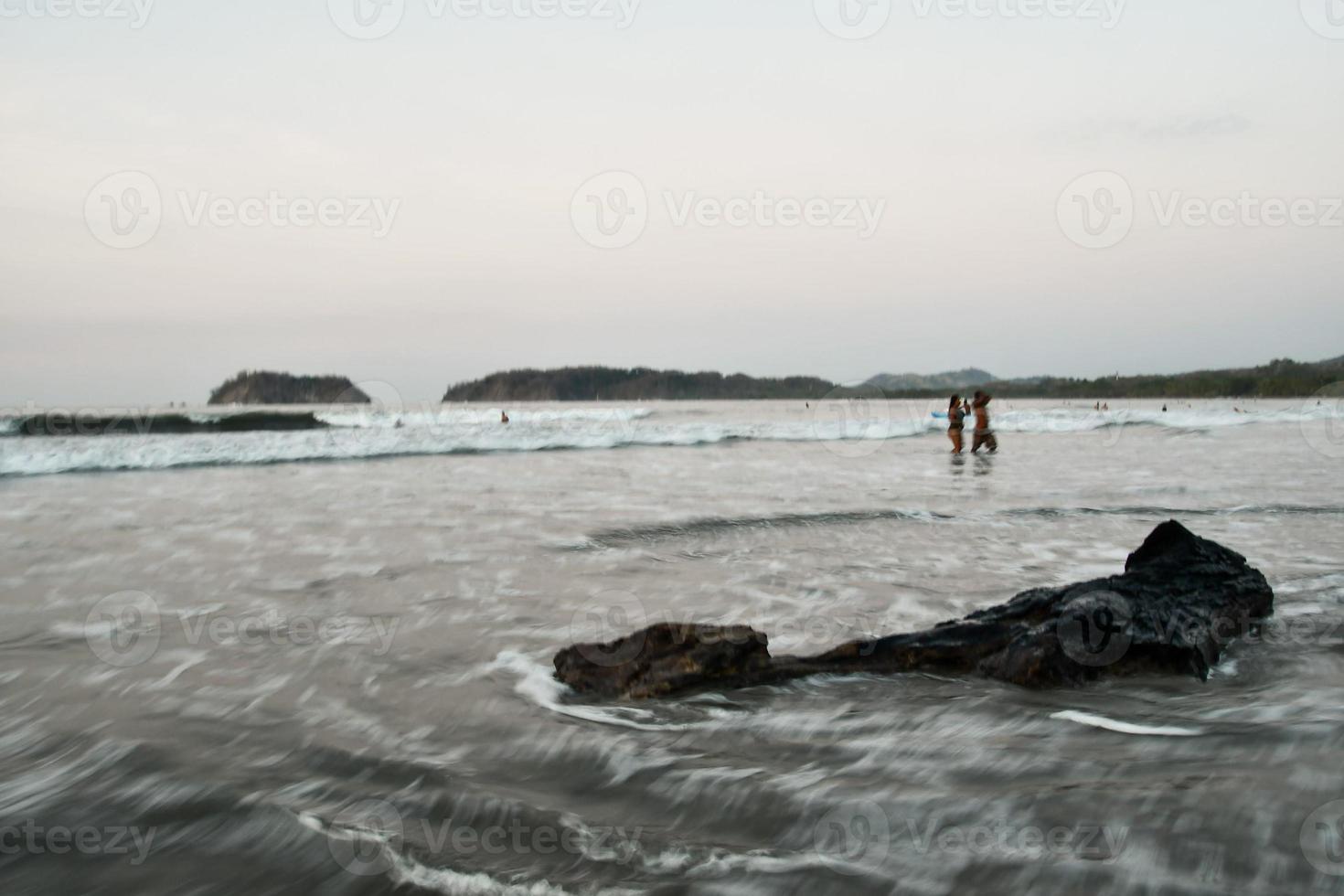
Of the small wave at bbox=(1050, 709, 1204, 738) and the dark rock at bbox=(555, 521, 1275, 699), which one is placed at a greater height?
the dark rock at bbox=(555, 521, 1275, 699)

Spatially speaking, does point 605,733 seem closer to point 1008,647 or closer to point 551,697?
point 551,697

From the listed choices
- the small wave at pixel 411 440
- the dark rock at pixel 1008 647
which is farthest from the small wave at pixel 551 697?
the small wave at pixel 411 440

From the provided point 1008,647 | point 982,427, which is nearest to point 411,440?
point 982,427

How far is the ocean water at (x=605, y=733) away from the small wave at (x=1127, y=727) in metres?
0.02

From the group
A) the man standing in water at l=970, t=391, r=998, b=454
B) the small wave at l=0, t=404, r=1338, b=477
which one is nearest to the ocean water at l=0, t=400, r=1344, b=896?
the small wave at l=0, t=404, r=1338, b=477

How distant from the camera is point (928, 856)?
8.34ft

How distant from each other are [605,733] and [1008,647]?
220cm

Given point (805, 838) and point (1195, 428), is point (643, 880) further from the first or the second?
point (1195, 428)

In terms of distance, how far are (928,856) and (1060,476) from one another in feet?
49.6

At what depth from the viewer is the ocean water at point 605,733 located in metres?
2.54

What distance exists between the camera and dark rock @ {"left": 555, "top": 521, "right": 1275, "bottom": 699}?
4059mm

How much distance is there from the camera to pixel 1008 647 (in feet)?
13.9

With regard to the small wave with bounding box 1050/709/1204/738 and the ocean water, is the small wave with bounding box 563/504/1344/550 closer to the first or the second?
the ocean water

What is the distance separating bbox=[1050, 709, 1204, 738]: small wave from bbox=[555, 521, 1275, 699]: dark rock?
412 mm
